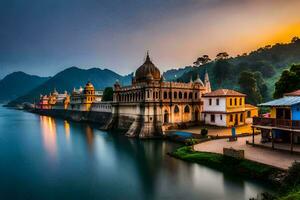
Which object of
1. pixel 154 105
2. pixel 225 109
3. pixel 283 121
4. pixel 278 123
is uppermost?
pixel 154 105

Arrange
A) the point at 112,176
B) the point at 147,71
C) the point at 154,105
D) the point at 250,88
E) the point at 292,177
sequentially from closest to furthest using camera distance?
the point at 292,177 → the point at 112,176 → the point at 154,105 → the point at 147,71 → the point at 250,88

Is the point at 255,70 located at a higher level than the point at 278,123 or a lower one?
higher

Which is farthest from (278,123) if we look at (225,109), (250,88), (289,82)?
(250,88)

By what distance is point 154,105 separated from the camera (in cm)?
5281

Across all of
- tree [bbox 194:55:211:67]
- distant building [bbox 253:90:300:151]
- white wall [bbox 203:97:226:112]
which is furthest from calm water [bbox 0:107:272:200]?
tree [bbox 194:55:211:67]

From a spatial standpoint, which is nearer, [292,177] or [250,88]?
[292,177]

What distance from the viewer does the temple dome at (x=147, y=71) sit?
61850 millimetres

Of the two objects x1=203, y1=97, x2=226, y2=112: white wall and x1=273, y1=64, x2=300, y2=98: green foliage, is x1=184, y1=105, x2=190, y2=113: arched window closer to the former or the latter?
x1=203, y1=97, x2=226, y2=112: white wall

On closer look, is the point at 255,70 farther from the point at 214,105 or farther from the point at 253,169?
the point at 253,169

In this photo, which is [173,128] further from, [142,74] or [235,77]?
[235,77]

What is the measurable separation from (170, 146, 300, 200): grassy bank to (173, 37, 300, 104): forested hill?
59.3 m

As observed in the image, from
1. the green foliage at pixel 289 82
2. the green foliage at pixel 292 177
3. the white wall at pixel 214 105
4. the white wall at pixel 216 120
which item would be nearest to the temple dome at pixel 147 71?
the white wall at pixel 214 105

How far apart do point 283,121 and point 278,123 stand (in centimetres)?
76

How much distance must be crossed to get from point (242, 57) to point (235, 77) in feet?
198
